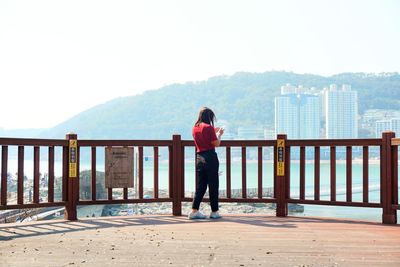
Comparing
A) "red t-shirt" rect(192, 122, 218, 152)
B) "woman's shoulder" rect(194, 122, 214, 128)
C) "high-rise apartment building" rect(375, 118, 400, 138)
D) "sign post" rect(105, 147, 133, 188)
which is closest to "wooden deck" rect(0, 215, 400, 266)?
"sign post" rect(105, 147, 133, 188)

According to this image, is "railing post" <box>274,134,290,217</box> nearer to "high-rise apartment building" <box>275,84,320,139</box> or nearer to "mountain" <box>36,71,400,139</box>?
"mountain" <box>36,71,400,139</box>

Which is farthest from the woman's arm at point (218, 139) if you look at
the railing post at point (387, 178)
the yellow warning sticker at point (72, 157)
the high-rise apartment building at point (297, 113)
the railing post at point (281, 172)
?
the high-rise apartment building at point (297, 113)

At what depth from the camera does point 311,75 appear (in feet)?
643

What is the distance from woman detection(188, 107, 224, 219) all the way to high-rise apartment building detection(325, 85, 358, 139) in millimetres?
144896

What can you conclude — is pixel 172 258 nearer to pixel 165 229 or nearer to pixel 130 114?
pixel 165 229

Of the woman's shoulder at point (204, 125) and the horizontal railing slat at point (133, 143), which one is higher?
the woman's shoulder at point (204, 125)

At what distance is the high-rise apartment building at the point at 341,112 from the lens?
15200 cm

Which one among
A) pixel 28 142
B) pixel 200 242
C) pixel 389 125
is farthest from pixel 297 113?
pixel 200 242

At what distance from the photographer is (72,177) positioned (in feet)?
27.0

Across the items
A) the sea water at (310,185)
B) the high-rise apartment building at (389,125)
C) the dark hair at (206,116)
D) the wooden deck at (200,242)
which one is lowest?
the sea water at (310,185)

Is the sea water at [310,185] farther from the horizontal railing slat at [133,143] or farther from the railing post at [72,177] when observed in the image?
the horizontal railing slat at [133,143]

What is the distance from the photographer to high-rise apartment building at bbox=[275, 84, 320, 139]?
159000mm

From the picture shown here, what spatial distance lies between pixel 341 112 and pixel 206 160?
151 m

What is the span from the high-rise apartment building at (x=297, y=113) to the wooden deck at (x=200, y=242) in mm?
150442
